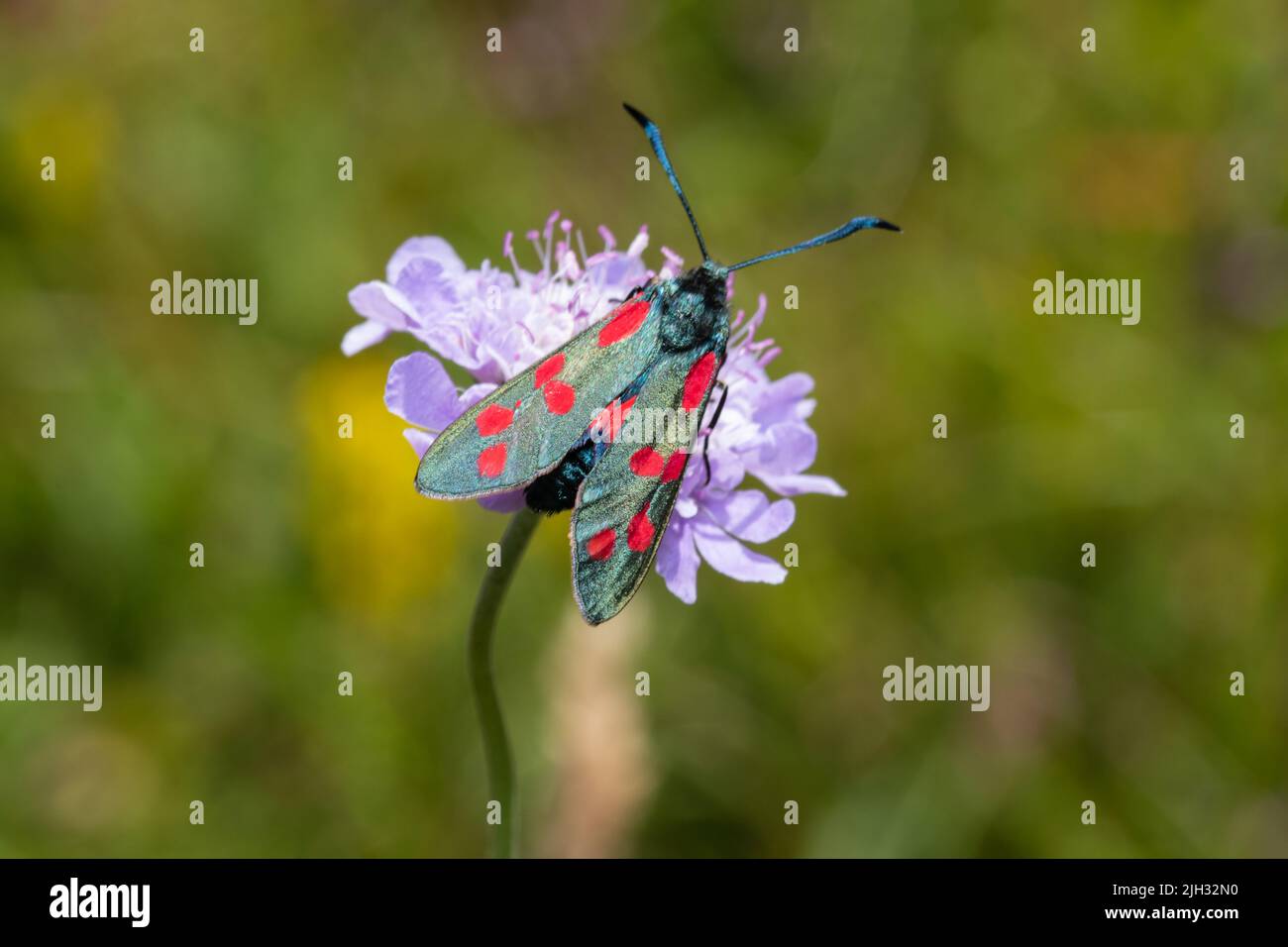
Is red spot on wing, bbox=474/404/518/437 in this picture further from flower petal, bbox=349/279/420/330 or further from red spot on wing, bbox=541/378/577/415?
flower petal, bbox=349/279/420/330

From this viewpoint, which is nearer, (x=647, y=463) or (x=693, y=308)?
(x=647, y=463)

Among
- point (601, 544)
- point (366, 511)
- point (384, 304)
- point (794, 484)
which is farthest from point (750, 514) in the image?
point (366, 511)

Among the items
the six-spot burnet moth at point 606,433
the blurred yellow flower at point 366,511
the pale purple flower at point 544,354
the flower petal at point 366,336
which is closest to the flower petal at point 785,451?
→ the pale purple flower at point 544,354

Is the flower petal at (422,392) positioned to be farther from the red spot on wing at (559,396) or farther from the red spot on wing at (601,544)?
the red spot on wing at (601,544)

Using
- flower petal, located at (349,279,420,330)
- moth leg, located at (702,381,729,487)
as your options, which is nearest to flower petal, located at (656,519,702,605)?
moth leg, located at (702,381,729,487)

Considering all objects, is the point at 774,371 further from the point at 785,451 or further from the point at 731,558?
the point at 731,558

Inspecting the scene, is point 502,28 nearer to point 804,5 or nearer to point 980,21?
point 804,5
